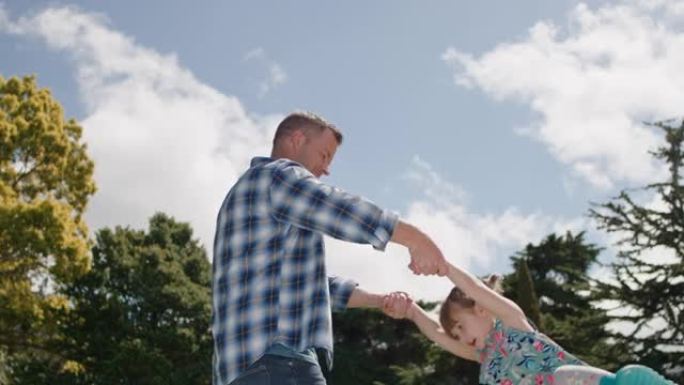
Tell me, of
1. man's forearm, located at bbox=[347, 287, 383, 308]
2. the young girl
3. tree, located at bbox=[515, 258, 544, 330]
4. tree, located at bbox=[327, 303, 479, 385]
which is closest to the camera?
man's forearm, located at bbox=[347, 287, 383, 308]

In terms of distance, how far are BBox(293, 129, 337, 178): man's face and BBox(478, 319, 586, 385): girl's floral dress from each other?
1.28 meters

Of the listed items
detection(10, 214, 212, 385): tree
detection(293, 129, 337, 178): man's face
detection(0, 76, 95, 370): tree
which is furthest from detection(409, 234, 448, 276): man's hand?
detection(10, 214, 212, 385): tree

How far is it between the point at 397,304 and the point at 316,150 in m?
0.98

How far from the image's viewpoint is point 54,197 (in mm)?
20984

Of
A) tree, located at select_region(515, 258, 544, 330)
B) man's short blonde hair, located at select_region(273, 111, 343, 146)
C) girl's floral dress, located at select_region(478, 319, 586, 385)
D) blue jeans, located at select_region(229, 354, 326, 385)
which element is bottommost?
blue jeans, located at select_region(229, 354, 326, 385)

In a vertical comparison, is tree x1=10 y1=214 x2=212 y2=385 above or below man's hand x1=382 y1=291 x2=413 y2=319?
above

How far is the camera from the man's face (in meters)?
2.85

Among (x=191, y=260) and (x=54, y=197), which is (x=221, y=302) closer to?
(x=54, y=197)

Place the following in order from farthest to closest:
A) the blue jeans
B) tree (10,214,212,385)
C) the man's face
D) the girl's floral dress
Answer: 1. tree (10,214,212,385)
2. the girl's floral dress
3. the man's face
4. the blue jeans

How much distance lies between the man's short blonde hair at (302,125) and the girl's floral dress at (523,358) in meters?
1.34

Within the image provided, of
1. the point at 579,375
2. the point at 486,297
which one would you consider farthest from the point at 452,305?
the point at 579,375

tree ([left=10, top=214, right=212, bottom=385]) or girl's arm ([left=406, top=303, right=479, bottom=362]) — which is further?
tree ([left=10, top=214, right=212, bottom=385])

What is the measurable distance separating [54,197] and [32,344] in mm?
6569

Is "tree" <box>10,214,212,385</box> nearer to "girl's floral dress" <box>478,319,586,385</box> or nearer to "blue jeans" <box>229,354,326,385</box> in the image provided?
"girl's floral dress" <box>478,319,586,385</box>
